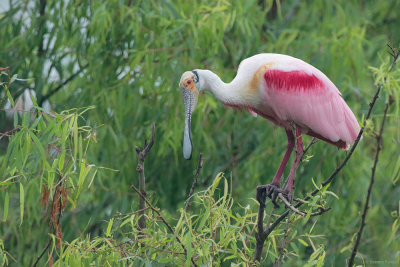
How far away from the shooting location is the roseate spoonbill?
381 centimetres

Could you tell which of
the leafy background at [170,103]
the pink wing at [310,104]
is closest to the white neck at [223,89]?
the pink wing at [310,104]

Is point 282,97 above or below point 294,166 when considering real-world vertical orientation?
above

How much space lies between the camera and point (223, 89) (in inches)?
149

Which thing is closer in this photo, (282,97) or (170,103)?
(282,97)

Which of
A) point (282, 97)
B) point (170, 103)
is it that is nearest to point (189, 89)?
point (282, 97)

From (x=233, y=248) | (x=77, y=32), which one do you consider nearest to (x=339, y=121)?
(x=233, y=248)

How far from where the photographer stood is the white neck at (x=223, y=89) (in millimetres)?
3779

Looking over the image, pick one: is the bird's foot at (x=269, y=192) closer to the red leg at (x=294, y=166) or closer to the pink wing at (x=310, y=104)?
the red leg at (x=294, y=166)

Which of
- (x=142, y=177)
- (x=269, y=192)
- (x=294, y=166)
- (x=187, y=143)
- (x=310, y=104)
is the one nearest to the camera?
(x=142, y=177)

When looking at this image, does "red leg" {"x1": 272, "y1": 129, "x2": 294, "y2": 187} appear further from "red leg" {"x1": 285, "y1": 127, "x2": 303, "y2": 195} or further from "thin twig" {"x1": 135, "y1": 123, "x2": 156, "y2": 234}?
"thin twig" {"x1": 135, "y1": 123, "x2": 156, "y2": 234}

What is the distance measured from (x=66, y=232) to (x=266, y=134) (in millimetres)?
1462

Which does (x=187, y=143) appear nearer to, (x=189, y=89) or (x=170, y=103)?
(x=189, y=89)

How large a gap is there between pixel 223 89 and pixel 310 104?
0.49m

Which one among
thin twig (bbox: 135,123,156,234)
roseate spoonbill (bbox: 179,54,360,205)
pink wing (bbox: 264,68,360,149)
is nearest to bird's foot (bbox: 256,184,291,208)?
roseate spoonbill (bbox: 179,54,360,205)
